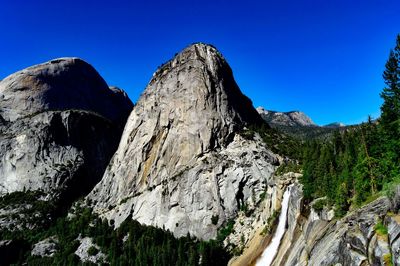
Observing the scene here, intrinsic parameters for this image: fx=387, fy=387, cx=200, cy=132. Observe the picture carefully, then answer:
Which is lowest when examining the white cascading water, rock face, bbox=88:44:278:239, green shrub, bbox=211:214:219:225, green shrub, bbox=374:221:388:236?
green shrub, bbox=374:221:388:236

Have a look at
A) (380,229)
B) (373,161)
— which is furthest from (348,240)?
(373,161)

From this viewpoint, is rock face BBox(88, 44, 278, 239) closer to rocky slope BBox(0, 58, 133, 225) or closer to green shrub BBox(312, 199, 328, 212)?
rocky slope BBox(0, 58, 133, 225)

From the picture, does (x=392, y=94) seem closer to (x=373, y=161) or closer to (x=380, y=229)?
(x=373, y=161)

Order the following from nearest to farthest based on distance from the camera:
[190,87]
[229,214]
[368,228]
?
1. [368,228]
2. [229,214]
3. [190,87]

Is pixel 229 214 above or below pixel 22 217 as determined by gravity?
below

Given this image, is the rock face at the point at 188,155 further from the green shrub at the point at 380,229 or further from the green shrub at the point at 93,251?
the green shrub at the point at 380,229

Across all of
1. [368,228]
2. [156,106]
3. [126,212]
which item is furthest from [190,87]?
[368,228]

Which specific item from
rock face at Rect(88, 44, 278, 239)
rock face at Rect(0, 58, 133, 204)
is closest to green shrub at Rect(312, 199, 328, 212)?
rock face at Rect(88, 44, 278, 239)

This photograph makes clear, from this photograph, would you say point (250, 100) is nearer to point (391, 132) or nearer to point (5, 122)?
point (391, 132)
